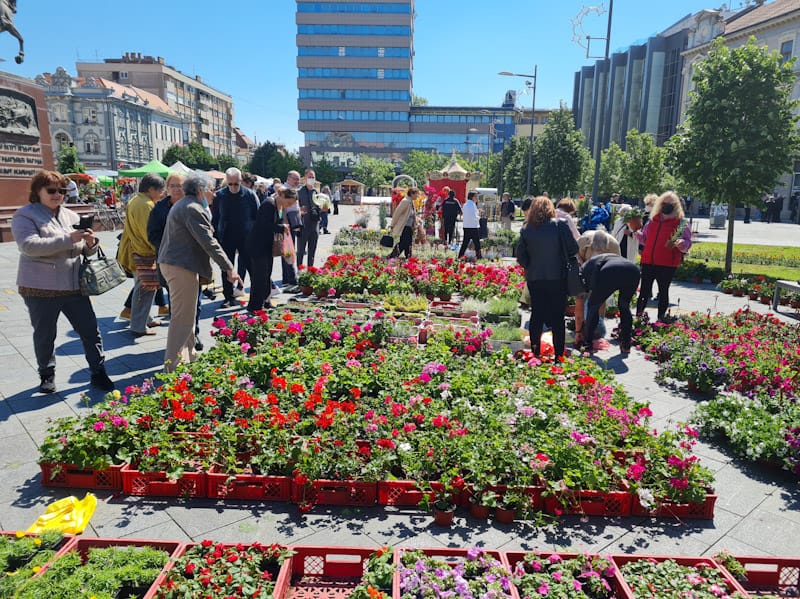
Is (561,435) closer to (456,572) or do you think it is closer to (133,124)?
(456,572)

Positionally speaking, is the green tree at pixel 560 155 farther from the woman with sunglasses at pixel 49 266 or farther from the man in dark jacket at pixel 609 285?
the woman with sunglasses at pixel 49 266

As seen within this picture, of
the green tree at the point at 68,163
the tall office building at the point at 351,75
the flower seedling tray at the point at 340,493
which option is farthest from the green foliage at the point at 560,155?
the tall office building at the point at 351,75

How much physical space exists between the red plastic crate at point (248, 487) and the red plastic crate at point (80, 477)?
0.64 meters

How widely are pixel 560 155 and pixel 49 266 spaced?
125 ft

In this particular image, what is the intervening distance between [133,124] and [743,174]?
8302 centimetres

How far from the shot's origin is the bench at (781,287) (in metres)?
9.55

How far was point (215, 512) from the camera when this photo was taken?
3494 millimetres

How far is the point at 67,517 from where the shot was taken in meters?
3.05

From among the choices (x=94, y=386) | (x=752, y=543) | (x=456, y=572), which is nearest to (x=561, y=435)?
(x=752, y=543)

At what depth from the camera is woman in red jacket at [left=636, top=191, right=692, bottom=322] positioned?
771cm

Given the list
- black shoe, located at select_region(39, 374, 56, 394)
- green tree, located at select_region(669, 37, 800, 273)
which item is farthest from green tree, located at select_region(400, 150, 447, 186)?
black shoe, located at select_region(39, 374, 56, 394)

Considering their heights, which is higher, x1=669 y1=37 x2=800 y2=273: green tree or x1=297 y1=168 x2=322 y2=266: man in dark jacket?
x1=669 y1=37 x2=800 y2=273: green tree

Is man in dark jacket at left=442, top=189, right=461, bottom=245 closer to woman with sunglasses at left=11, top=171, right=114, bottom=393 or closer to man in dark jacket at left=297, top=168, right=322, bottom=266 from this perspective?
man in dark jacket at left=297, top=168, right=322, bottom=266

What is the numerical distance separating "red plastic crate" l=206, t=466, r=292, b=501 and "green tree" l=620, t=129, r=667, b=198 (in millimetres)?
35521
